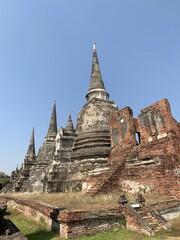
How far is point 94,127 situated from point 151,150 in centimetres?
750

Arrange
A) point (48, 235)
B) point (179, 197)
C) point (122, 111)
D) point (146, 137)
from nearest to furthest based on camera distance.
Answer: point (48, 235) → point (179, 197) → point (146, 137) → point (122, 111)

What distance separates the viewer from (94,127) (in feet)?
62.4

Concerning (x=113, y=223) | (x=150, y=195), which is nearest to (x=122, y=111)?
(x=150, y=195)

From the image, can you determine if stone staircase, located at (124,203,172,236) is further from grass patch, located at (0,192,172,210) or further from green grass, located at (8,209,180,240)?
grass patch, located at (0,192,172,210)

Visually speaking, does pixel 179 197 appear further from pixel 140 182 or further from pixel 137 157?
pixel 137 157

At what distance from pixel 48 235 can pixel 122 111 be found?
11017 mm

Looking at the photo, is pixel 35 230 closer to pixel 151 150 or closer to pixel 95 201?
pixel 95 201

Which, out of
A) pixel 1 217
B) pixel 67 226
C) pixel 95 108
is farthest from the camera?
pixel 95 108

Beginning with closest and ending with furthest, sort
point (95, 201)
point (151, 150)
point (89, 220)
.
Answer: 1. point (89, 220)
2. point (95, 201)
3. point (151, 150)

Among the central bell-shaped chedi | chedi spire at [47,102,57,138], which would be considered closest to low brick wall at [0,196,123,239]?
the central bell-shaped chedi

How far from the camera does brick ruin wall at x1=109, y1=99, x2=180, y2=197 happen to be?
10250 millimetres

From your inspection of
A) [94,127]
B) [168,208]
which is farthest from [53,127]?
[168,208]

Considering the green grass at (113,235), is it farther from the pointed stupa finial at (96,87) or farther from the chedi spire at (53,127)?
the chedi spire at (53,127)

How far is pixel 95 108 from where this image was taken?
20.1 metres
